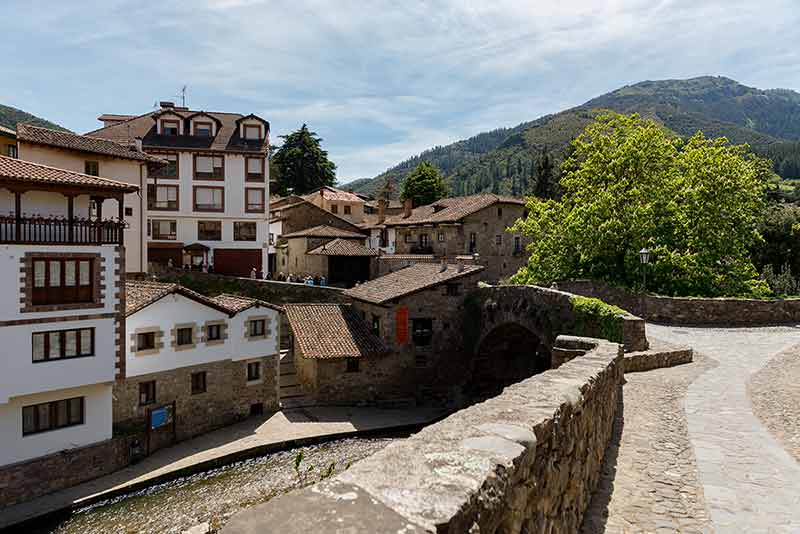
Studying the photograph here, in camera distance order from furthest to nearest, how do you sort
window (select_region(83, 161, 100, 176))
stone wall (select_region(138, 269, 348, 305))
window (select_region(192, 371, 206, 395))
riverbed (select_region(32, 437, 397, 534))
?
stone wall (select_region(138, 269, 348, 305)), window (select_region(83, 161, 100, 176)), window (select_region(192, 371, 206, 395)), riverbed (select_region(32, 437, 397, 534))

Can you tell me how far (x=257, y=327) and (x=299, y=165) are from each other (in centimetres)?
4537

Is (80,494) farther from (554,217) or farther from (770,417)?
(554,217)

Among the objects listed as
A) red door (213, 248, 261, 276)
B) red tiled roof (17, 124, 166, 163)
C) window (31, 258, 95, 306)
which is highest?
red tiled roof (17, 124, 166, 163)

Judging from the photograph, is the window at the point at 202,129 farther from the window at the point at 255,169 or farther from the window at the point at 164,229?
the window at the point at 164,229

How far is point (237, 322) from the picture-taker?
25281 mm

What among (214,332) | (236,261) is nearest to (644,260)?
(214,332)

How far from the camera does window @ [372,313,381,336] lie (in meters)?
28.8

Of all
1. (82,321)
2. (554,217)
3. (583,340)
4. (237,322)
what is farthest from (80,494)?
(554,217)

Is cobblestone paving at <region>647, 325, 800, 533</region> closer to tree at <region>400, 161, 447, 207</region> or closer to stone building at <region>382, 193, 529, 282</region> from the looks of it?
stone building at <region>382, 193, 529, 282</region>

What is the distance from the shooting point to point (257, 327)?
1035 inches

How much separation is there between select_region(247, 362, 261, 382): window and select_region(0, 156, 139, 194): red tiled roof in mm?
10343

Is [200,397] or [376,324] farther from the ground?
[376,324]

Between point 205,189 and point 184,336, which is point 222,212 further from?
point 184,336

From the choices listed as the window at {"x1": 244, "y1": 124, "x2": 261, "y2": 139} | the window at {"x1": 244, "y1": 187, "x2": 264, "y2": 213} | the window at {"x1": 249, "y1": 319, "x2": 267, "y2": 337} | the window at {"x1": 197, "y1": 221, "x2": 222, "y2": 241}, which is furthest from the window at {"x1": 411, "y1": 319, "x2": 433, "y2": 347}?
the window at {"x1": 244, "y1": 124, "x2": 261, "y2": 139}
